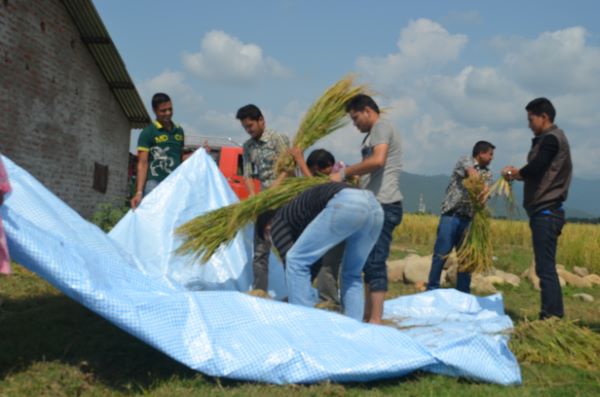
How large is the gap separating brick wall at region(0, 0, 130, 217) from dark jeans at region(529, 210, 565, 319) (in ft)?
21.1

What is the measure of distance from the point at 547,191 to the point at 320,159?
5.50 feet

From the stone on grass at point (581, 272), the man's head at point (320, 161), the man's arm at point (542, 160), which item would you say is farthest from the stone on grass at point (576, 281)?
the man's head at point (320, 161)

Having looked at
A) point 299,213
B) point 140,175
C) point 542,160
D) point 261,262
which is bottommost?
point 261,262

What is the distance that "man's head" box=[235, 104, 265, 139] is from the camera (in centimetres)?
443

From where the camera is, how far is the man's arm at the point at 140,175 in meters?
5.04

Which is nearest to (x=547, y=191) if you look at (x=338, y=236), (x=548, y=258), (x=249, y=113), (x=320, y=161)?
(x=548, y=258)

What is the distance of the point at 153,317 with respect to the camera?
2746 mm

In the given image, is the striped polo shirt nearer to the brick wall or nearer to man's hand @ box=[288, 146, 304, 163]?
man's hand @ box=[288, 146, 304, 163]

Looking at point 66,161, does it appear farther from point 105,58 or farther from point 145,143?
point 145,143

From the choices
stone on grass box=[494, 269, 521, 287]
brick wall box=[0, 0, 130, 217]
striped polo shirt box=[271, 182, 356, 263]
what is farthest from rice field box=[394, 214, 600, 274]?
striped polo shirt box=[271, 182, 356, 263]

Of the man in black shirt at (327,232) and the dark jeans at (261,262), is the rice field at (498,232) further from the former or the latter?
the man in black shirt at (327,232)

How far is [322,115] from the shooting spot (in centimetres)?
416

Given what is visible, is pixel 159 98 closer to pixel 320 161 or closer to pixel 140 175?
pixel 140 175

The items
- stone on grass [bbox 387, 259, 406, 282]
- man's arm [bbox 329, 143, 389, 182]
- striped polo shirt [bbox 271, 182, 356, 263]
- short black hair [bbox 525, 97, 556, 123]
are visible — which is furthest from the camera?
stone on grass [bbox 387, 259, 406, 282]
